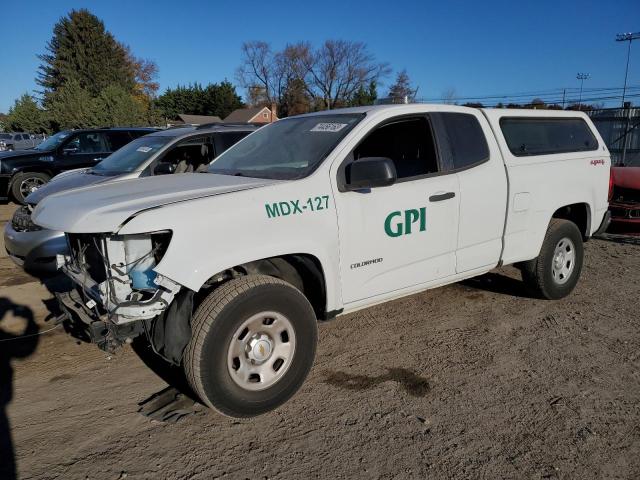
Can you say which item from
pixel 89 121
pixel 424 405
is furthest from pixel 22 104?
pixel 424 405

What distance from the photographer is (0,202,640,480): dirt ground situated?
8.59ft

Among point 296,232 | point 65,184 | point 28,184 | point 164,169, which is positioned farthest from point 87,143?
point 296,232

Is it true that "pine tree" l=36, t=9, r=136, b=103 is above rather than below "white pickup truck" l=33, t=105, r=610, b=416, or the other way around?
above

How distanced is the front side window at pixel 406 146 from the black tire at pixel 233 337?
5.03 ft

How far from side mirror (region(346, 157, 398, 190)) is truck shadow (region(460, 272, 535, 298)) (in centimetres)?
275

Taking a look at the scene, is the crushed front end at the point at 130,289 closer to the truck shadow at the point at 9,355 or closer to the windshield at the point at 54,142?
the truck shadow at the point at 9,355

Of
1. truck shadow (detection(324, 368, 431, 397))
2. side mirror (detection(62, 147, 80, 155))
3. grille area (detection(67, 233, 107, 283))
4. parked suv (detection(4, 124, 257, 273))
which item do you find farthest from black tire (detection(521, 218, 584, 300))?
A: side mirror (detection(62, 147, 80, 155))

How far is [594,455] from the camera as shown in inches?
104

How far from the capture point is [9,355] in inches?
158

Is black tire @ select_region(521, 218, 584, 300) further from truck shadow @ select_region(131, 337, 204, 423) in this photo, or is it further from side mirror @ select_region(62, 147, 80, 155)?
side mirror @ select_region(62, 147, 80, 155)

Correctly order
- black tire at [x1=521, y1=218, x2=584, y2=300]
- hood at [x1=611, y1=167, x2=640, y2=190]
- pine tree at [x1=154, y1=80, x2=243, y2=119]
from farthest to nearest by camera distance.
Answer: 1. pine tree at [x1=154, y1=80, x2=243, y2=119]
2. hood at [x1=611, y1=167, x2=640, y2=190]
3. black tire at [x1=521, y1=218, x2=584, y2=300]

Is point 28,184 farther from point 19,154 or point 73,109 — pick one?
point 73,109

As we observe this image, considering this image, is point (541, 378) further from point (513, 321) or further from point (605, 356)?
point (513, 321)

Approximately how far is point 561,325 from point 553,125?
208 centimetres
